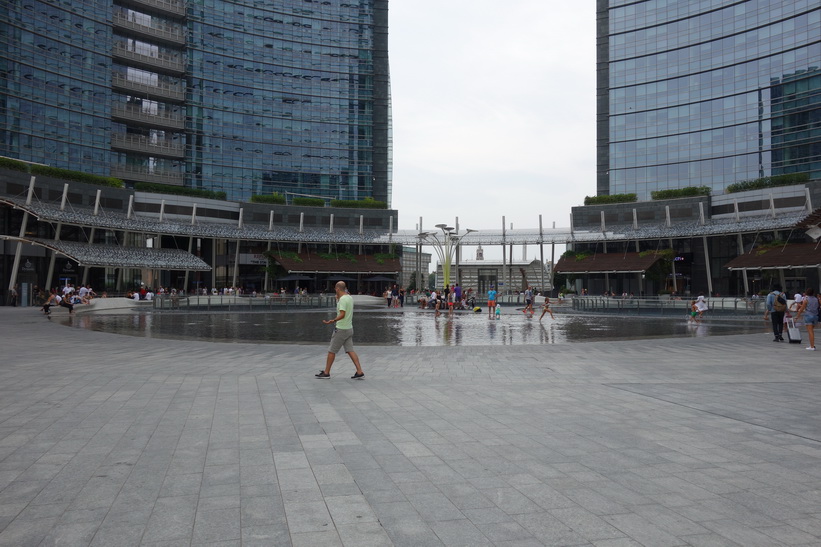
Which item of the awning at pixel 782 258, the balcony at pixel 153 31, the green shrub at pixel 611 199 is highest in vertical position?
the balcony at pixel 153 31

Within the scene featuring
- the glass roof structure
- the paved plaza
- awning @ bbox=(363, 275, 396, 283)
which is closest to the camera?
the paved plaza

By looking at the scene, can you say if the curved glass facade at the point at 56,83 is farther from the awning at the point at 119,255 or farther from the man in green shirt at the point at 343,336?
the man in green shirt at the point at 343,336

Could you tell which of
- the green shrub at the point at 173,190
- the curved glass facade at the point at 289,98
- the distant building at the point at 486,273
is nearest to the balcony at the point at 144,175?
the green shrub at the point at 173,190

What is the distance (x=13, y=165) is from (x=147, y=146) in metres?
21.2

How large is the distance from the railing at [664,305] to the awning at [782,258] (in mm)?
9223

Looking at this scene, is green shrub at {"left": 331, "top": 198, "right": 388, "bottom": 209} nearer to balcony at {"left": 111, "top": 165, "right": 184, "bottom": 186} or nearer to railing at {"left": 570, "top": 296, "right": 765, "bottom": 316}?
balcony at {"left": 111, "top": 165, "right": 184, "bottom": 186}

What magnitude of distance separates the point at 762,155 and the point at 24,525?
75.8m

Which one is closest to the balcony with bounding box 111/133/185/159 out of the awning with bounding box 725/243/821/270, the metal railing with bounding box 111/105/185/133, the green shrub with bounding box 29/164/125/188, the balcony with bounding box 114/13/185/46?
the metal railing with bounding box 111/105/185/133

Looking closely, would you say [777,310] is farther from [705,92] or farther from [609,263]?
[705,92]

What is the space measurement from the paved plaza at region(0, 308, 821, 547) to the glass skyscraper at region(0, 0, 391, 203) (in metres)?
55.8

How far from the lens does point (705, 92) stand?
229 feet

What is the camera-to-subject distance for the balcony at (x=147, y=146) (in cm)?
6209

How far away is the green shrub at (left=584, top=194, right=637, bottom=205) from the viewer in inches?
2394

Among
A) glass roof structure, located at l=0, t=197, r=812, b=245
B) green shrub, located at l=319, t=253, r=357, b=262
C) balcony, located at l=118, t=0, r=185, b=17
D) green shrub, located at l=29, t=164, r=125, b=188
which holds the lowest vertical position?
green shrub, located at l=319, t=253, r=357, b=262
